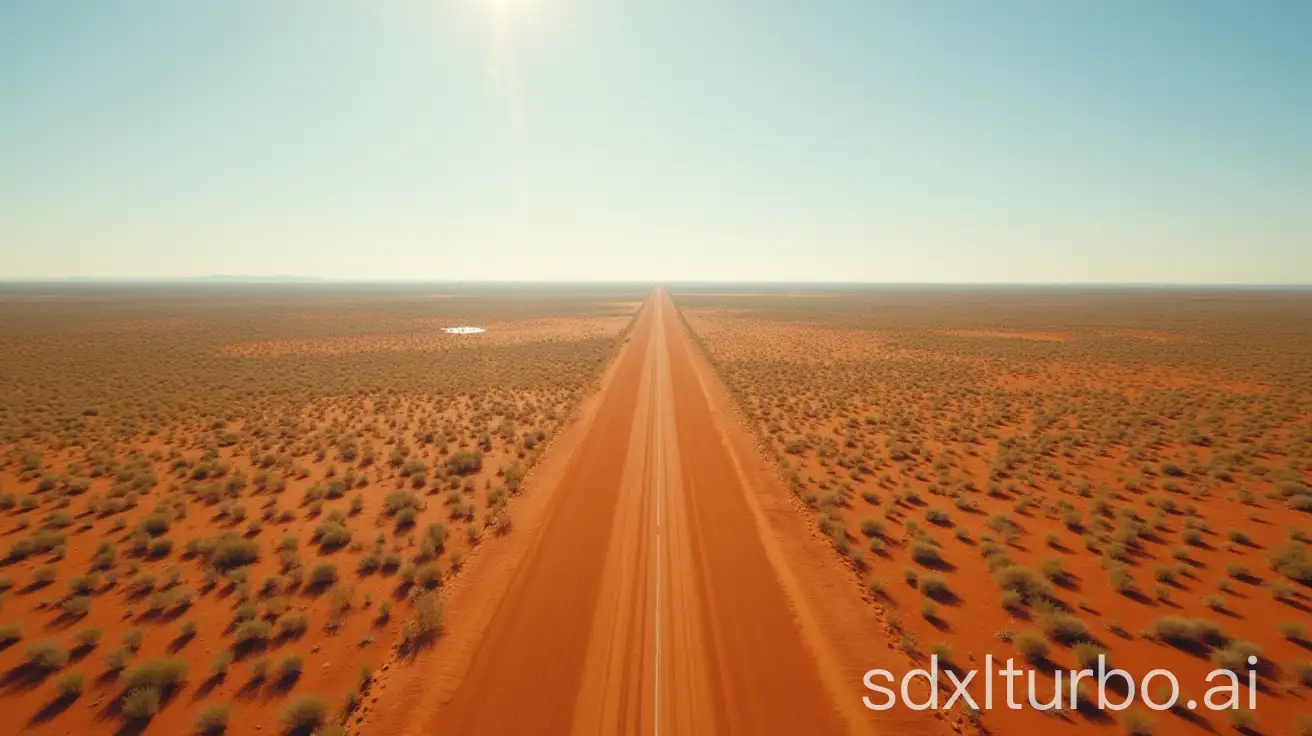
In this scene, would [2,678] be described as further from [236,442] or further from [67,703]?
[236,442]

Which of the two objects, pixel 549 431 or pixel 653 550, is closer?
pixel 653 550

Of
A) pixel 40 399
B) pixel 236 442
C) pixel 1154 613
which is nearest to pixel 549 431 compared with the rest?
pixel 236 442

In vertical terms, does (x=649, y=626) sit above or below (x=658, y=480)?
below

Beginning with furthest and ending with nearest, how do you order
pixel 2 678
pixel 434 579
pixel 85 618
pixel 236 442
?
pixel 236 442
pixel 434 579
pixel 85 618
pixel 2 678

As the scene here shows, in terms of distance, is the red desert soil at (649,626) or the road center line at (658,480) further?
the road center line at (658,480)

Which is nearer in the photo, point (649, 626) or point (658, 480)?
point (649, 626)

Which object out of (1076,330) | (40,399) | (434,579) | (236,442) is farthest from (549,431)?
(1076,330)

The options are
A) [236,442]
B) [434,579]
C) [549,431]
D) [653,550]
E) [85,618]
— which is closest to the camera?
[85,618]

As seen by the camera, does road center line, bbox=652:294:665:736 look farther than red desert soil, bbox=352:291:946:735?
Yes
